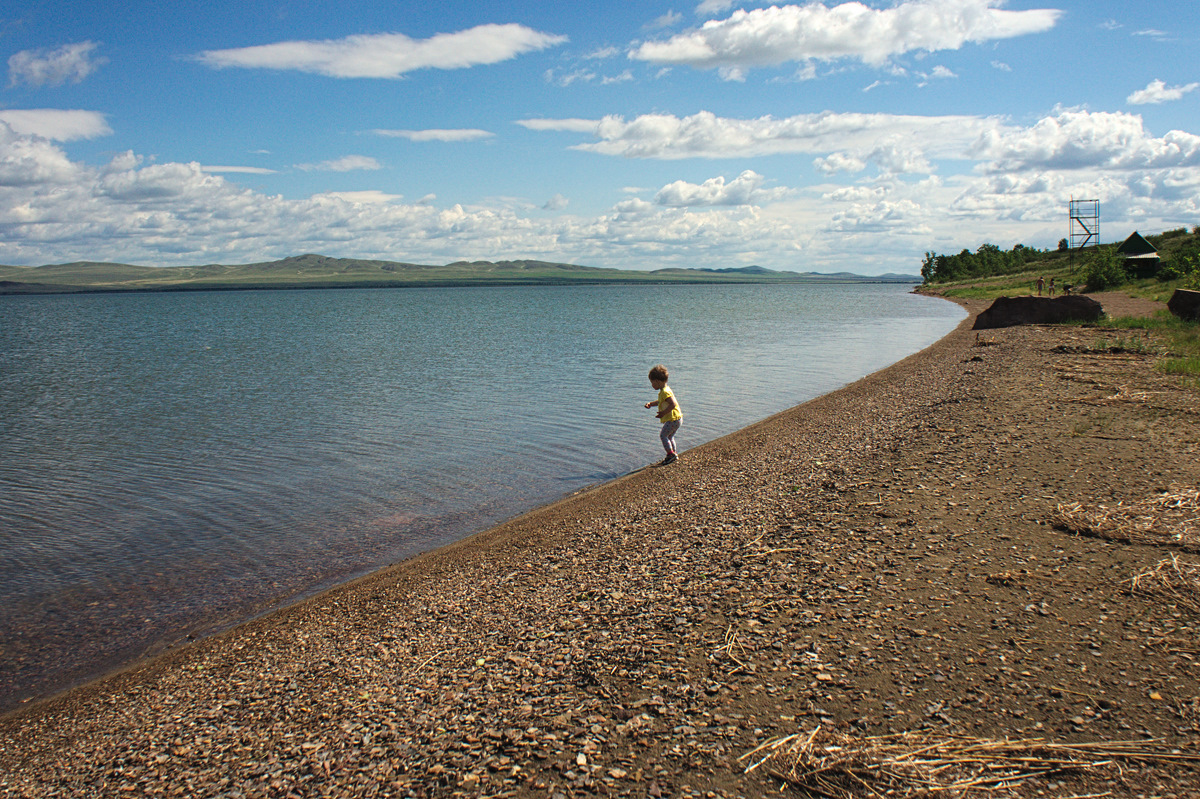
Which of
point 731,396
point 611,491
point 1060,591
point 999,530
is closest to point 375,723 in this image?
point 1060,591

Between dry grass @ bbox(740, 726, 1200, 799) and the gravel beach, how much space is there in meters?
0.05

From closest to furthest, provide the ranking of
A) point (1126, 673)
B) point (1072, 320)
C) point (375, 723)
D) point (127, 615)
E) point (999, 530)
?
point (1126, 673) → point (375, 723) → point (999, 530) → point (127, 615) → point (1072, 320)

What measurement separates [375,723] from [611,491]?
838 centimetres

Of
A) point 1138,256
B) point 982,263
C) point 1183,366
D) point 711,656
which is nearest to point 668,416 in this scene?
point 711,656

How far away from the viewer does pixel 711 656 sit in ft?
19.2

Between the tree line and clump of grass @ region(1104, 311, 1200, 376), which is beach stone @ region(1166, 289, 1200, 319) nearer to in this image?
clump of grass @ region(1104, 311, 1200, 376)

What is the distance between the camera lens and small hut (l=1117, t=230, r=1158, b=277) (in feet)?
204

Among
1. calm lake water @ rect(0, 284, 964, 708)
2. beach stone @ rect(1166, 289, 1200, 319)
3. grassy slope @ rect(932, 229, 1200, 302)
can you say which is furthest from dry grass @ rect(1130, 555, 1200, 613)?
grassy slope @ rect(932, 229, 1200, 302)

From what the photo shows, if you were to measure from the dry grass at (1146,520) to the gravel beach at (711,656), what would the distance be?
0.05 m

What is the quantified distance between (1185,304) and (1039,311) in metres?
9.23

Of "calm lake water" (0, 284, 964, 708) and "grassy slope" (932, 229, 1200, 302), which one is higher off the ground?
"grassy slope" (932, 229, 1200, 302)

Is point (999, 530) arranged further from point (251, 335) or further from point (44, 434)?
point (251, 335)

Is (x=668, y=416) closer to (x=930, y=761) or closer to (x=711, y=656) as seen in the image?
(x=711, y=656)

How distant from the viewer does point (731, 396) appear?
2531cm
